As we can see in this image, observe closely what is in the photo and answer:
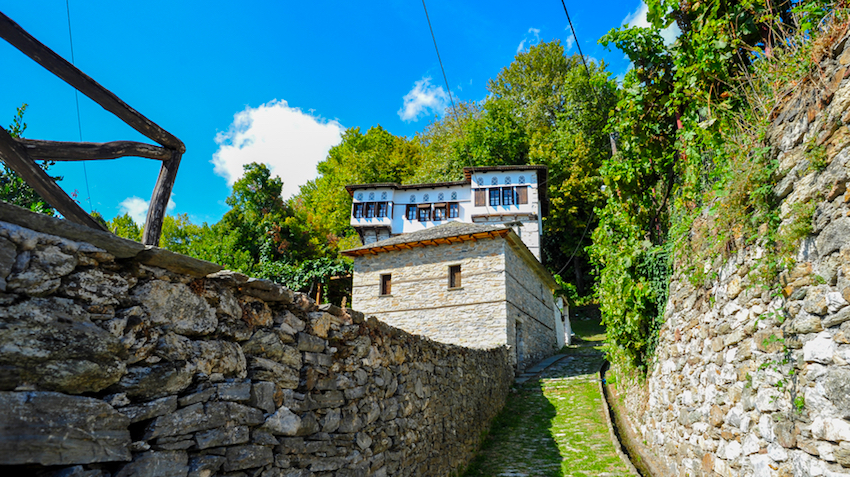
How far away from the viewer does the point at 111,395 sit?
87.3 inches

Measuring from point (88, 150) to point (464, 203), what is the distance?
83.3 ft

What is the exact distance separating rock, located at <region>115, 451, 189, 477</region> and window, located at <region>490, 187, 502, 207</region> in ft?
82.3

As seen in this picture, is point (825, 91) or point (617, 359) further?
point (617, 359)

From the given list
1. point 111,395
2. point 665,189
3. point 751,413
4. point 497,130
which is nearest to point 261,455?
point 111,395

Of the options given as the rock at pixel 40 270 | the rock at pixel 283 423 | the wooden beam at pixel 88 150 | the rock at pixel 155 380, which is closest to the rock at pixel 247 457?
the rock at pixel 283 423

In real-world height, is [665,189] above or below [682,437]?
above

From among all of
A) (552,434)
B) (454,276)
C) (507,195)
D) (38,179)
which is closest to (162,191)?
(38,179)

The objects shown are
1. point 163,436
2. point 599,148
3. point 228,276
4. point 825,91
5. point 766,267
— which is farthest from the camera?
point 599,148

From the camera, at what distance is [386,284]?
17.5 metres

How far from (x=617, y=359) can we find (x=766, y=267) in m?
5.52

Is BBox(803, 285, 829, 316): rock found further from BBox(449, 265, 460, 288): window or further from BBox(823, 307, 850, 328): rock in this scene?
BBox(449, 265, 460, 288): window

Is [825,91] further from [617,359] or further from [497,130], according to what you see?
[497,130]

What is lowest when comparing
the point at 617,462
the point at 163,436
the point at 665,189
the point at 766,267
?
the point at 617,462

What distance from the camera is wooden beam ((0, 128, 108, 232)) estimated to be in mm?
2334
